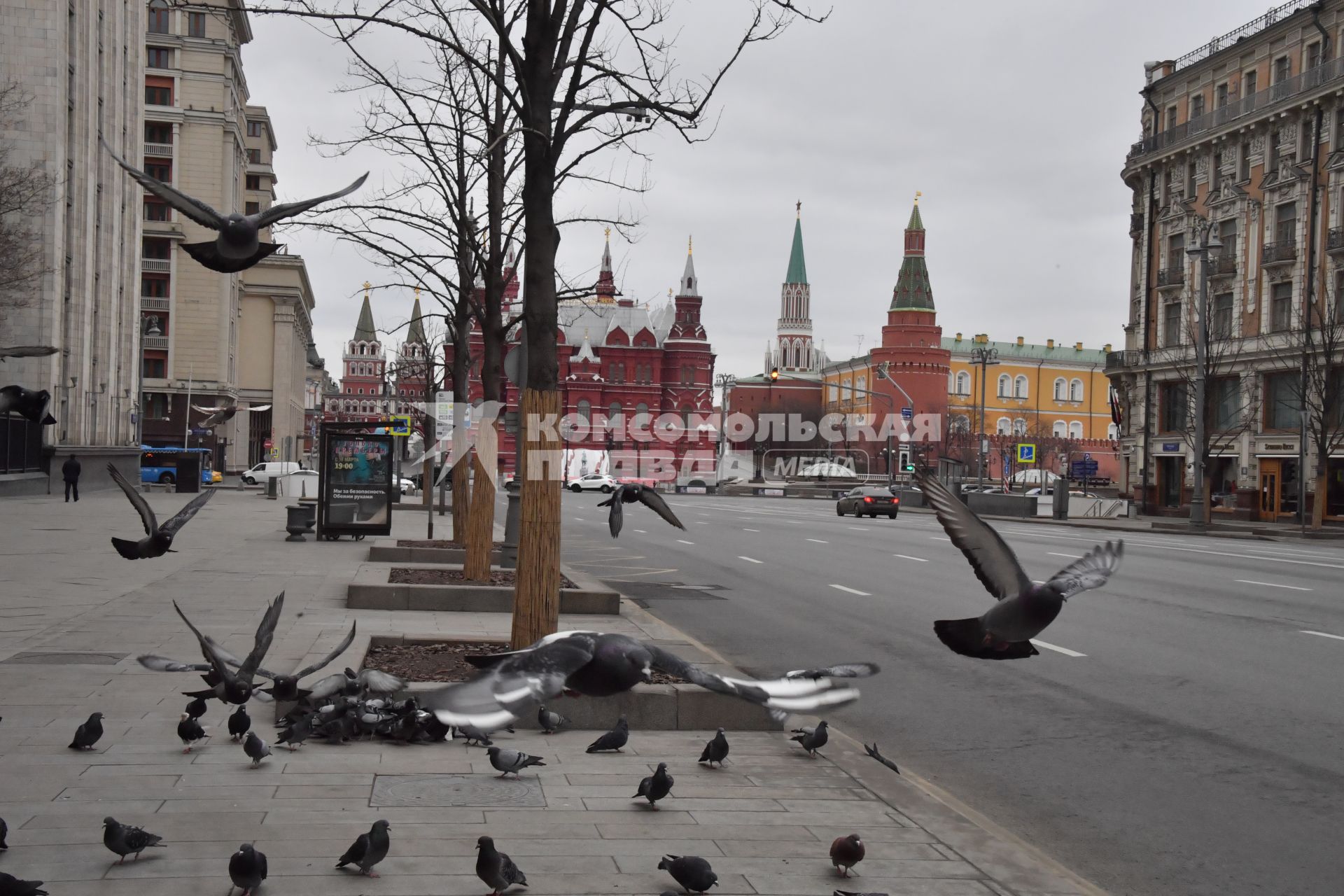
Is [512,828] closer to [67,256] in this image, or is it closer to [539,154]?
[539,154]

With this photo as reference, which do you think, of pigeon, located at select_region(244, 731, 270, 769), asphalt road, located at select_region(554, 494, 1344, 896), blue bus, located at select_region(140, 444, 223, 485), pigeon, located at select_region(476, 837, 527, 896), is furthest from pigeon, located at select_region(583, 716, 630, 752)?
blue bus, located at select_region(140, 444, 223, 485)

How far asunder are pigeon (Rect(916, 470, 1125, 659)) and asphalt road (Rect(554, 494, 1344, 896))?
348 cm

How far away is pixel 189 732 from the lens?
7.05 m

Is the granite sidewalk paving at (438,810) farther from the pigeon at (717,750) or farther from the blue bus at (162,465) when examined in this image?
the blue bus at (162,465)

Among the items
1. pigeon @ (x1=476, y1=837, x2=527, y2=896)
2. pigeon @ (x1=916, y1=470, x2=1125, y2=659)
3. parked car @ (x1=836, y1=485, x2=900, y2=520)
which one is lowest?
parked car @ (x1=836, y1=485, x2=900, y2=520)

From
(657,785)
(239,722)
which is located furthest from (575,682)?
(239,722)

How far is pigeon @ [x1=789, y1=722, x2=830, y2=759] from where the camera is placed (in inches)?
301

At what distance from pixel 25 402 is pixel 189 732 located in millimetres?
2630

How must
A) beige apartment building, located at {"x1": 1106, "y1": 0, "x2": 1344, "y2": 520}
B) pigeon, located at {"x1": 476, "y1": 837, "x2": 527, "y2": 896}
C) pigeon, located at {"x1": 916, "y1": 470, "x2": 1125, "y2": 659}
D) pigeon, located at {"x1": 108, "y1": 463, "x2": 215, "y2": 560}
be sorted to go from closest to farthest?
pigeon, located at {"x1": 916, "y1": 470, "x2": 1125, "y2": 659} < pigeon, located at {"x1": 108, "y1": 463, "x2": 215, "y2": 560} < pigeon, located at {"x1": 476, "y1": 837, "x2": 527, "y2": 896} < beige apartment building, located at {"x1": 1106, "y1": 0, "x2": 1344, "y2": 520}

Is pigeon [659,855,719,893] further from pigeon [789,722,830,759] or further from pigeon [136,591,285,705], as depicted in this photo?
pigeon [789,722,830,759]

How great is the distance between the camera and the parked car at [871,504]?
2019 inches

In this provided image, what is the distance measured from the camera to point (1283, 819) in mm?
7113

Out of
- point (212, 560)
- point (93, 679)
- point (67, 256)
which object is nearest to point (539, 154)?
point (93, 679)

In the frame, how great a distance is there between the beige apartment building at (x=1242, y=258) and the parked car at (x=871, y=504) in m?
13.9
